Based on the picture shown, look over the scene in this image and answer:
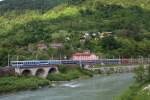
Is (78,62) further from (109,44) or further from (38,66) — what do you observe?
(109,44)

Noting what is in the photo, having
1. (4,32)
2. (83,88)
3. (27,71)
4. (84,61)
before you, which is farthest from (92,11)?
(83,88)

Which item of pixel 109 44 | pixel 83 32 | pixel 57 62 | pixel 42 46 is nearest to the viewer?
pixel 57 62

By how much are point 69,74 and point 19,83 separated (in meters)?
19.7

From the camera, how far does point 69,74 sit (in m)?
100

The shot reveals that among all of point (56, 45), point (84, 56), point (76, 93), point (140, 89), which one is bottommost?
point (76, 93)

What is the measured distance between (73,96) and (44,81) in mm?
20092

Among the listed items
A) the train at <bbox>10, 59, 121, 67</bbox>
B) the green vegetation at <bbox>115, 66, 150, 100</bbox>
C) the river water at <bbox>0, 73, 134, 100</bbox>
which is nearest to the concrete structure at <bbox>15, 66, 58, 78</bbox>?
the train at <bbox>10, 59, 121, 67</bbox>

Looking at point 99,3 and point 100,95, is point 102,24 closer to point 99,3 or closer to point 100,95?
point 99,3

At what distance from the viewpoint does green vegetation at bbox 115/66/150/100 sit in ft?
169

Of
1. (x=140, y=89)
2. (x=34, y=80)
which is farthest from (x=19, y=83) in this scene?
(x=140, y=89)

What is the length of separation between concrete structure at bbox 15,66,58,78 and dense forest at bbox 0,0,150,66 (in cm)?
1026

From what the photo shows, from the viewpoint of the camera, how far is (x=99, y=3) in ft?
645

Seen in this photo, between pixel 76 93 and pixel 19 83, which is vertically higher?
pixel 19 83

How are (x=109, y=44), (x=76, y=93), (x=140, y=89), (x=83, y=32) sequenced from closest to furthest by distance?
(x=140, y=89) < (x=76, y=93) < (x=109, y=44) < (x=83, y=32)
